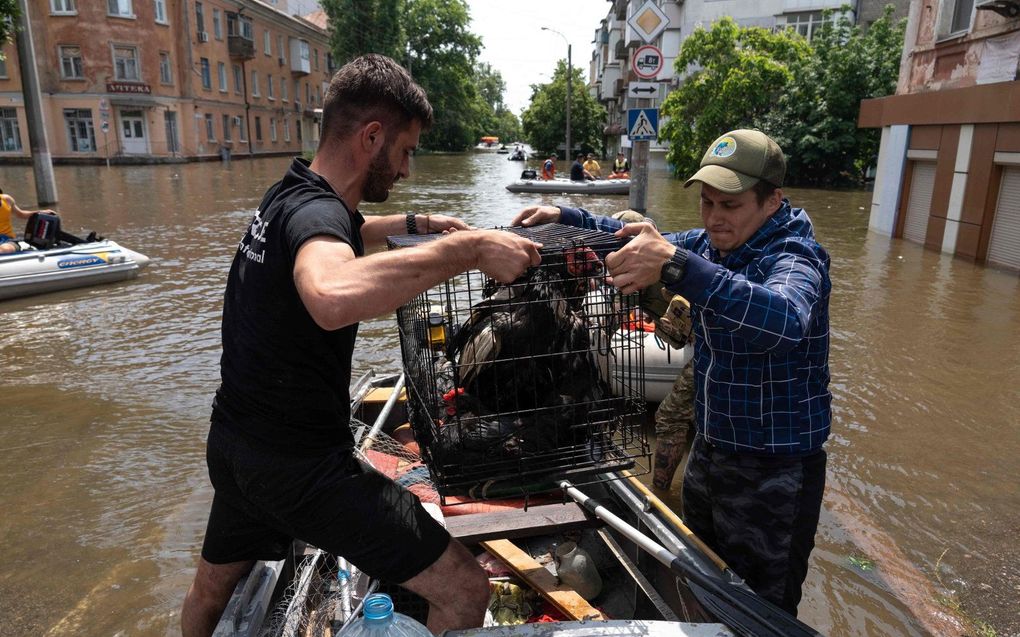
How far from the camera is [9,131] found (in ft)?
129

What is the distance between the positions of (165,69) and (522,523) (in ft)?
149

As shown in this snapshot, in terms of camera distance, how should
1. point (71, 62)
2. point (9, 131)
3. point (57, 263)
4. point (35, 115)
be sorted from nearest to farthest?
1. point (57, 263)
2. point (35, 115)
3. point (71, 62)
4. point (9, 131)

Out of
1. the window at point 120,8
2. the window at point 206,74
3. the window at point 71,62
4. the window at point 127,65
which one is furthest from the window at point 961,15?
the window at point 206,74

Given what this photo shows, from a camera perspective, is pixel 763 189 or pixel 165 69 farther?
pixel 165 69

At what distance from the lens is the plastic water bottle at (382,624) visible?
1.92 m

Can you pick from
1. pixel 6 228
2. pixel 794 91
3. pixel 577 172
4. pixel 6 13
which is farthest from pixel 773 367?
pixel 794 91

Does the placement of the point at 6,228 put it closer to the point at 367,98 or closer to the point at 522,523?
the point at 522,523

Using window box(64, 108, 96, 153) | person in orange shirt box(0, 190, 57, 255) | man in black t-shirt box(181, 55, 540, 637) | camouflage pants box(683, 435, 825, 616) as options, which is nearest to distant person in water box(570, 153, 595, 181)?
person in orange shirt box(0, 190, 57, 255)

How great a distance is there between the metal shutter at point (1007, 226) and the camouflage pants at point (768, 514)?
12995 millimetres

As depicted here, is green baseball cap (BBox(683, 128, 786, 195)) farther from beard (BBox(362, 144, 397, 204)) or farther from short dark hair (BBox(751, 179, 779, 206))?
beard (BBox(362, 144, 397, 204))

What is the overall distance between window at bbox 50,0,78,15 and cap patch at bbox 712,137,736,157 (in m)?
45.2

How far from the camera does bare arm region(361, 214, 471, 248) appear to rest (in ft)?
10.5

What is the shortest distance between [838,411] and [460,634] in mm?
5949

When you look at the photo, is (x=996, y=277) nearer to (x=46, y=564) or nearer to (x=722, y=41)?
(x=46, y=564)
